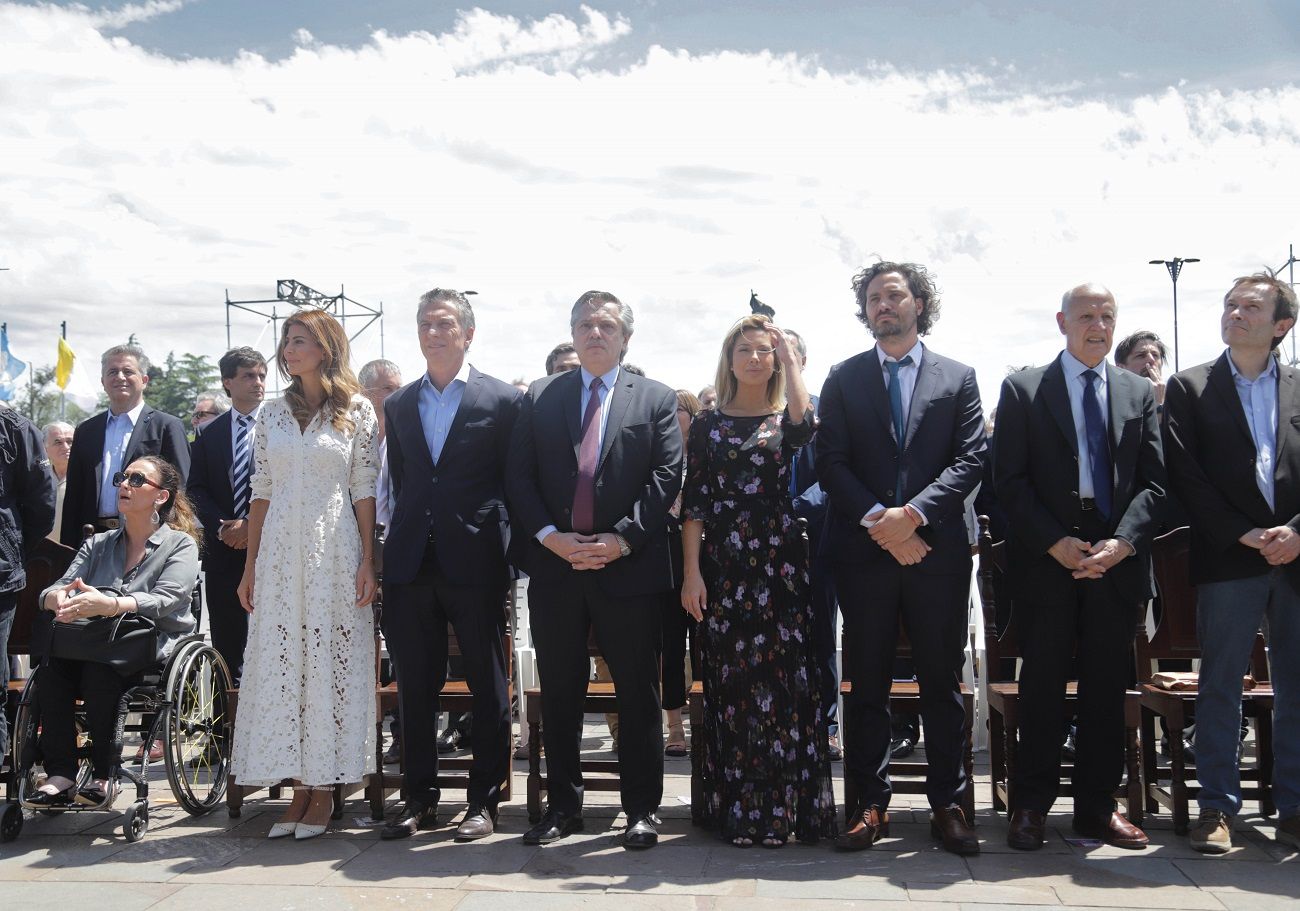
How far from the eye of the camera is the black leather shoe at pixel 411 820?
4555 mm

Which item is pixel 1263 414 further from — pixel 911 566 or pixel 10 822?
pixel 10 822

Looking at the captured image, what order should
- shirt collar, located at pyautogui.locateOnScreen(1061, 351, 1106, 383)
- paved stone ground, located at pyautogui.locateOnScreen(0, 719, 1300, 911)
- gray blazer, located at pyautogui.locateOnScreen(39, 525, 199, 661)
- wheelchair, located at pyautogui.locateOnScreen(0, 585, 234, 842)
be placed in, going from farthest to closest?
gray blazer, located at pyautogui.locateOnScreen(39, 525, 199, 661) < wheelchair, located at pyautogui.locateOnScreen(0, 585, 234, 842) < shirt collar, located at pyautogui.locateOnScreen(1061, 351, 1106, 383) < paved stone ground, located at pyautogui.locateOnScreen(0, 719, 1300, 911)

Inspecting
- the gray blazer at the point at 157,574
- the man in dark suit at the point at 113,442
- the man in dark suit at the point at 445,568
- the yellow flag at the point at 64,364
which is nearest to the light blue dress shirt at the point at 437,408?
the man in dark suit at the point at 445,568

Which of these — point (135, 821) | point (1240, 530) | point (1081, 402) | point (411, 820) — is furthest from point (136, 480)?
point (1240, 530)

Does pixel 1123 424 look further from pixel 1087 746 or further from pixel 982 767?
pixel 982 767

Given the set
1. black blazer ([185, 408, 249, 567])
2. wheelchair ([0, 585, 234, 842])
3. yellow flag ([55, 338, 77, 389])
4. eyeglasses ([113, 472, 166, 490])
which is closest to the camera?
wheelchair ([0, 585, 234, 842])

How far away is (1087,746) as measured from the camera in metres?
4.41

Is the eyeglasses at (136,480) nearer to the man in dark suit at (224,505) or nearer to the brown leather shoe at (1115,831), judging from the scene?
the man in dark suit at (224,505)

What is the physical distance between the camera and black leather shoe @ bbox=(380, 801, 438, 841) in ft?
14.9

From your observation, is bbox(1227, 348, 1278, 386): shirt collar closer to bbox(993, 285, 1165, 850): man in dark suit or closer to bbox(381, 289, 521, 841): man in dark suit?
bbox(993, 285, 1165, 850): man in dark suit

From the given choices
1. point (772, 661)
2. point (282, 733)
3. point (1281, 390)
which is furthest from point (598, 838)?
point (1281, 390)

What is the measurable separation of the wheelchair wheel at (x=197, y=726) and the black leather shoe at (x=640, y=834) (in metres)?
1.86

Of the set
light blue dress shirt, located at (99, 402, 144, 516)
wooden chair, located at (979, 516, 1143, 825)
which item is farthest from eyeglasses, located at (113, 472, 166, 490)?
wooden chair, located at (979, 516, 1143, 825)

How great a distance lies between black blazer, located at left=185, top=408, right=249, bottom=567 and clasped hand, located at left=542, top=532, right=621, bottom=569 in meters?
2.33
